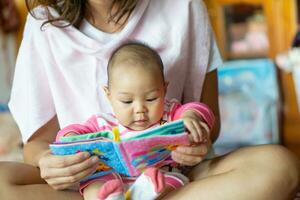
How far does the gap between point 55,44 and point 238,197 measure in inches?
19.3

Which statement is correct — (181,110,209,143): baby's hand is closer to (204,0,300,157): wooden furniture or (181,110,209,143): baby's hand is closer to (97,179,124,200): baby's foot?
(97,179,124,200): baby's foot

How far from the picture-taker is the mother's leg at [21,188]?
101 cm

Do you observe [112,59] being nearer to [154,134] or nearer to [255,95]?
[154,134]

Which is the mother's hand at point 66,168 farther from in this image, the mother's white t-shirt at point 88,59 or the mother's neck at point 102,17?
the mother's neck at point 102,17

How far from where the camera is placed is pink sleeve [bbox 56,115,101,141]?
101 centimetres

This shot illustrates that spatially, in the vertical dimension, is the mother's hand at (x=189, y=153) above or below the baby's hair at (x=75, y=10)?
below

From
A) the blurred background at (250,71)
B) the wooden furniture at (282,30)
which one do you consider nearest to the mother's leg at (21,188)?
the blurred background at (250,71)

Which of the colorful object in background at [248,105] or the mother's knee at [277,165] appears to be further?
the colorful object in background at [248,105]

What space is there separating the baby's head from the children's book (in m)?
0.03

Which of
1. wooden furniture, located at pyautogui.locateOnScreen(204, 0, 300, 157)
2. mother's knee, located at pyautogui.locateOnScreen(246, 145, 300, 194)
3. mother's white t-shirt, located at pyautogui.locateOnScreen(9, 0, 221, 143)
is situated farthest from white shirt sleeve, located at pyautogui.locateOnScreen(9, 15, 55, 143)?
wooden furniture, located at pyautogui.locateOnScreen(204, 0, 300, 157)

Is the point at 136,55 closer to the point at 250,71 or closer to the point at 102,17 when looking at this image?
the point at 102,17

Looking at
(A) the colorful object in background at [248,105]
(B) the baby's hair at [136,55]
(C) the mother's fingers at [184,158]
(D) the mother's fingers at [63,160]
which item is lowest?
(A) the colorful object in background at [248,105]

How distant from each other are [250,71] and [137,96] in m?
1.66

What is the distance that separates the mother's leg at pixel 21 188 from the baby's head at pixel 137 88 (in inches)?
6.9
